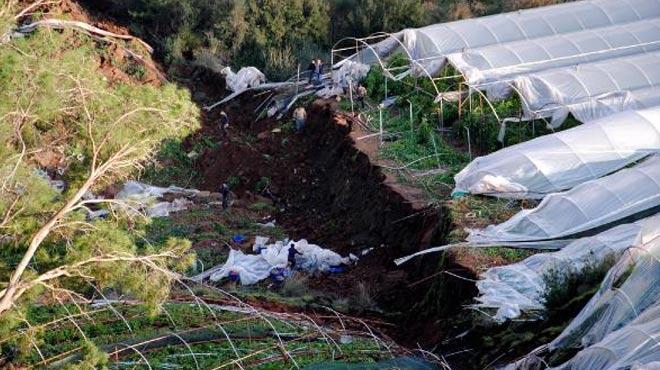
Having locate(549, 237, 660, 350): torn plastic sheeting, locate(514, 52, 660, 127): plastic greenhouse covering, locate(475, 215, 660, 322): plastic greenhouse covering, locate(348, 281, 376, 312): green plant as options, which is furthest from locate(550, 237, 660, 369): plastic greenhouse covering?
locate(514, 52, 660, 127): plastic greenhouse covering

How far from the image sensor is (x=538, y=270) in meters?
13.8

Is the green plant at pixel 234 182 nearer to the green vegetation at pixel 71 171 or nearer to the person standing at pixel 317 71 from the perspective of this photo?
the person standing at pixel 317 71

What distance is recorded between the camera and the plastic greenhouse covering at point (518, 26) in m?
21.8

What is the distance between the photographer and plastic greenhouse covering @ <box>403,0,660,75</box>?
21797mm

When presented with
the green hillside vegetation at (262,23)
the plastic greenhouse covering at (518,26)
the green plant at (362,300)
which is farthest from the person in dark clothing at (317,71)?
the green plant at (362,300)

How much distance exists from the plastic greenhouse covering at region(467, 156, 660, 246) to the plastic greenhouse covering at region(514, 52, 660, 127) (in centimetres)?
349

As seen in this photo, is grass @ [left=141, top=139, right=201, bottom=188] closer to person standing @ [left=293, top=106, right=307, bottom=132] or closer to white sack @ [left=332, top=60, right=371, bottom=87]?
person standing @ [left=293, top=106, right=307, bottom=132]

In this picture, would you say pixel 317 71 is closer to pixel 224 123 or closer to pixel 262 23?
pixel 224 123

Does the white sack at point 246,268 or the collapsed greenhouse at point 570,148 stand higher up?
the collapsed greenhouse at point 570,148

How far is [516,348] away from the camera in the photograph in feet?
40.9

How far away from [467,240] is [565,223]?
1278 mm

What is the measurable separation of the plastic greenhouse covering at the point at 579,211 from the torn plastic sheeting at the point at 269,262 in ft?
7.83

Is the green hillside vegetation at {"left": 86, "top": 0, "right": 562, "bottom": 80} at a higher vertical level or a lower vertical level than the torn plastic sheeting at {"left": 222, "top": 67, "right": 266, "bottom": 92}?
higher

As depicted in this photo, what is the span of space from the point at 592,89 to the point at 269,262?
6.65 meters
